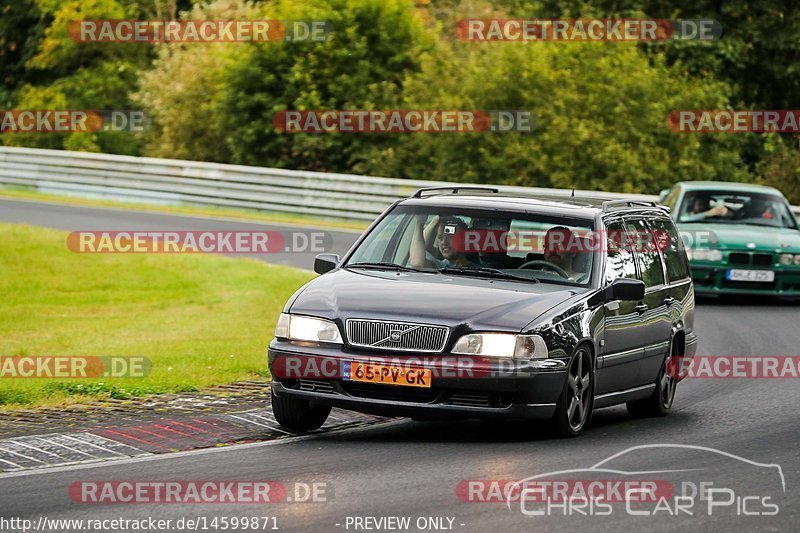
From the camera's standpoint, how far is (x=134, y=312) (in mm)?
18500

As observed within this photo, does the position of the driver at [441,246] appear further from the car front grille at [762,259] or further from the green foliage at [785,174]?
the green foliage at [785,174]

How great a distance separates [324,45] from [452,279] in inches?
1210

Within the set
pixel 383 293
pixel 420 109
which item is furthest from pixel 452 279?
pixel 420 109

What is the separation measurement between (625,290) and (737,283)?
10585 mm

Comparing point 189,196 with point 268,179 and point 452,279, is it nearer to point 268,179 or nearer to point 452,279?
point 268,179

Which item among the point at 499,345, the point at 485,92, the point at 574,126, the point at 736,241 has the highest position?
the point at 485,92

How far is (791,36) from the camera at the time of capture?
42844 millimetres

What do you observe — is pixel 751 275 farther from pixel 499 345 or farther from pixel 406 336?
pixel 406 336

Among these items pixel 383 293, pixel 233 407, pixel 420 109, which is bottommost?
pixel 233 407

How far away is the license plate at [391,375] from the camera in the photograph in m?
9.59

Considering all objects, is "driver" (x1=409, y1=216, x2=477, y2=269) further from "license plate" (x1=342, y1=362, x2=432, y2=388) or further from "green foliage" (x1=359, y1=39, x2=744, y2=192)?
"green foliage" (x1=359, y1=39, x2=744, y2=192)

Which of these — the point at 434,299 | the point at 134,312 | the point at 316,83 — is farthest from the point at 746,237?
the point at 316,83

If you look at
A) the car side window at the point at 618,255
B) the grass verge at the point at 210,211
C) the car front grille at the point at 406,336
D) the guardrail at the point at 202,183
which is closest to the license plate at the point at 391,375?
the car front grille at the point at 406,336

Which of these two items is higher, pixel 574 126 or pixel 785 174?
pixel 574 126
